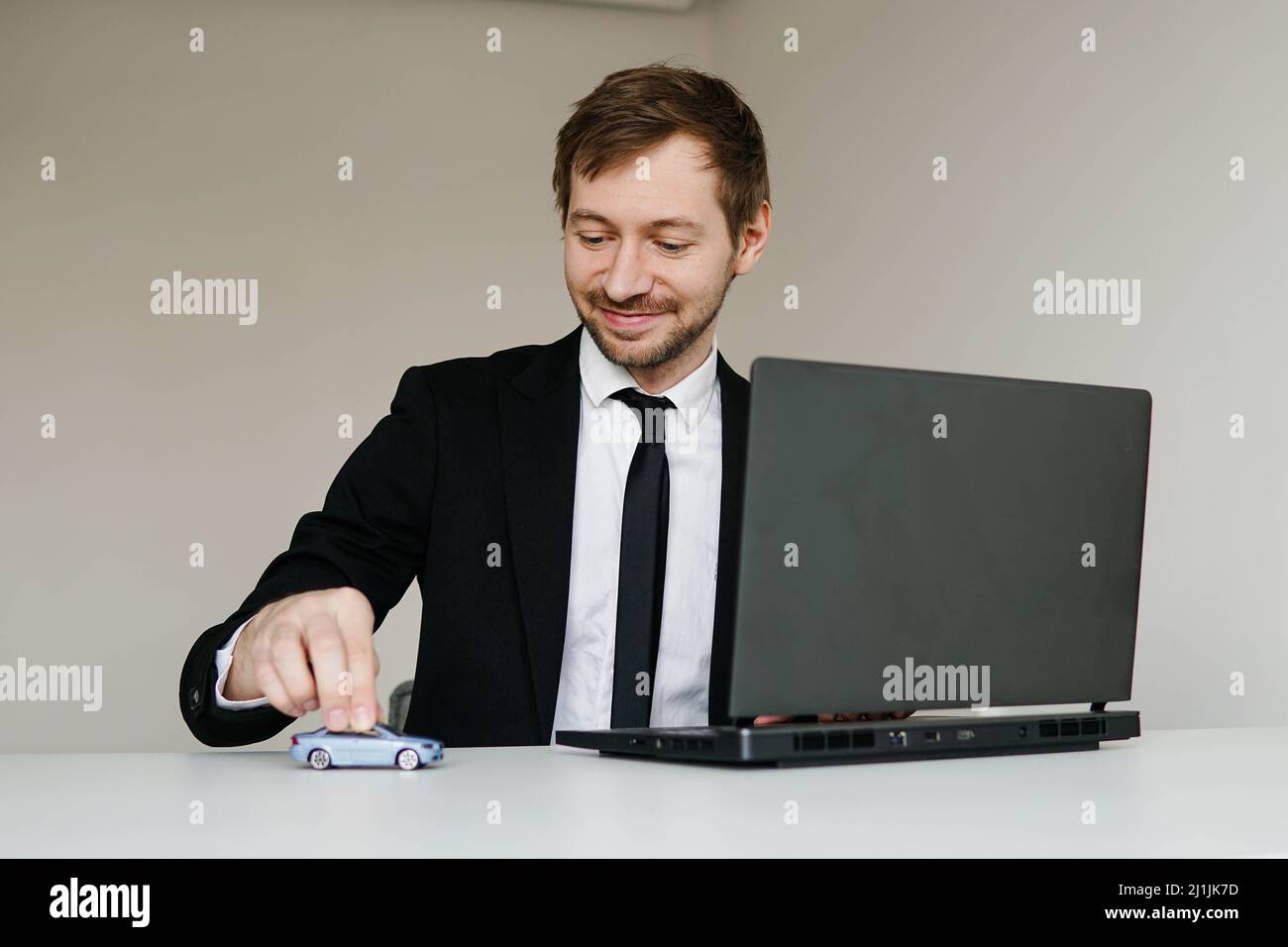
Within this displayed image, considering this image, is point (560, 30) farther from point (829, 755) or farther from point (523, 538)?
point (829, 755)

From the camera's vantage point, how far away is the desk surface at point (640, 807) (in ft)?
2.10

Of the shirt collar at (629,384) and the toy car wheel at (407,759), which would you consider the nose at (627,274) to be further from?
the toy car wheel at (407,759)

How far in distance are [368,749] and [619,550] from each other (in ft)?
2.37

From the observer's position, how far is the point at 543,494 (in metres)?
1.75

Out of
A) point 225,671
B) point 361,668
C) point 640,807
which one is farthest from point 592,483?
point 640,807

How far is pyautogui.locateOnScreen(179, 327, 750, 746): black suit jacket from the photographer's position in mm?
1694

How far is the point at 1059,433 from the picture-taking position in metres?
1.16

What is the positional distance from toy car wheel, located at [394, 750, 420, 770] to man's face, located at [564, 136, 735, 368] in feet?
2.95

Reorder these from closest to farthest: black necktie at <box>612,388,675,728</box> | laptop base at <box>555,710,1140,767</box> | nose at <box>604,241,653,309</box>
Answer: laptop base at <box>555,710,1140,767</box>
black necktie at <box>612,388,675,728</box>
nose at <box>604,241,653,309</box>

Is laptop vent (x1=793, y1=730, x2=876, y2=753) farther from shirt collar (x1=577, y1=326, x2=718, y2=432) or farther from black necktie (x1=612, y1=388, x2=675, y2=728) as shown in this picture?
shirt collar (x1=577, y1=326, x2=718, y2=432)

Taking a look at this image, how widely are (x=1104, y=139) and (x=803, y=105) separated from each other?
1.57m

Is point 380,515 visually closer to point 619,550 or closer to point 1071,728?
point 619,550

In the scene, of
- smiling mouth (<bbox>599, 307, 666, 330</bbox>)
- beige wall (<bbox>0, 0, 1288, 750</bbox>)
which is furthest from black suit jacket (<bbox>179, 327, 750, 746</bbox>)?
beige wall (<bbox>0, 0, 1288, 750</bbox>)
